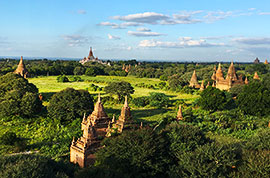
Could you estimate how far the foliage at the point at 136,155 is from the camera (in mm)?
15523

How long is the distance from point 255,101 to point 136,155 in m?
26.3

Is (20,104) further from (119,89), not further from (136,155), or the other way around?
(136,155)

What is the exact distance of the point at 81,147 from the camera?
18.2 m

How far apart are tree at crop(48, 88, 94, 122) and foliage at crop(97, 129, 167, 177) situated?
13334mm

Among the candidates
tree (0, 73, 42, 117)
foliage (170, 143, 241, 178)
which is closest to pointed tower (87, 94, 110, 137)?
foliage (170, 143, 241, 178)

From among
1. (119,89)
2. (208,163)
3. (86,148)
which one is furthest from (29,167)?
(119,89)

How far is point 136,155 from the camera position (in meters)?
15.9

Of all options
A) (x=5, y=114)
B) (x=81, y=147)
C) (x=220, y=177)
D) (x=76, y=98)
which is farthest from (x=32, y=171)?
(x=5, y=114)

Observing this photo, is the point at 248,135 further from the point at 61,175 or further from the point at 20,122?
the point at 20,122

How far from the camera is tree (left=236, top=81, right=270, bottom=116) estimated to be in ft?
113

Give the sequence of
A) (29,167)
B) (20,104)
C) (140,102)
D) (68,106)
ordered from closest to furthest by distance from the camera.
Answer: (29,167) → (68,106) → (20,104) → (140,102)

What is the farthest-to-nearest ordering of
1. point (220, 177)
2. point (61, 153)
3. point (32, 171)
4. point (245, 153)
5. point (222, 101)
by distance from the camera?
point (222, 101), point (61, 153), point (245, 153), point (220, 177), point (32, 171)

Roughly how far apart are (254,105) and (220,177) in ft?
80.6

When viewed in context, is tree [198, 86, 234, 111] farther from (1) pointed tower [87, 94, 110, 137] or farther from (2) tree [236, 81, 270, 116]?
(1) pointed tower [87, 94, 110, 137]
